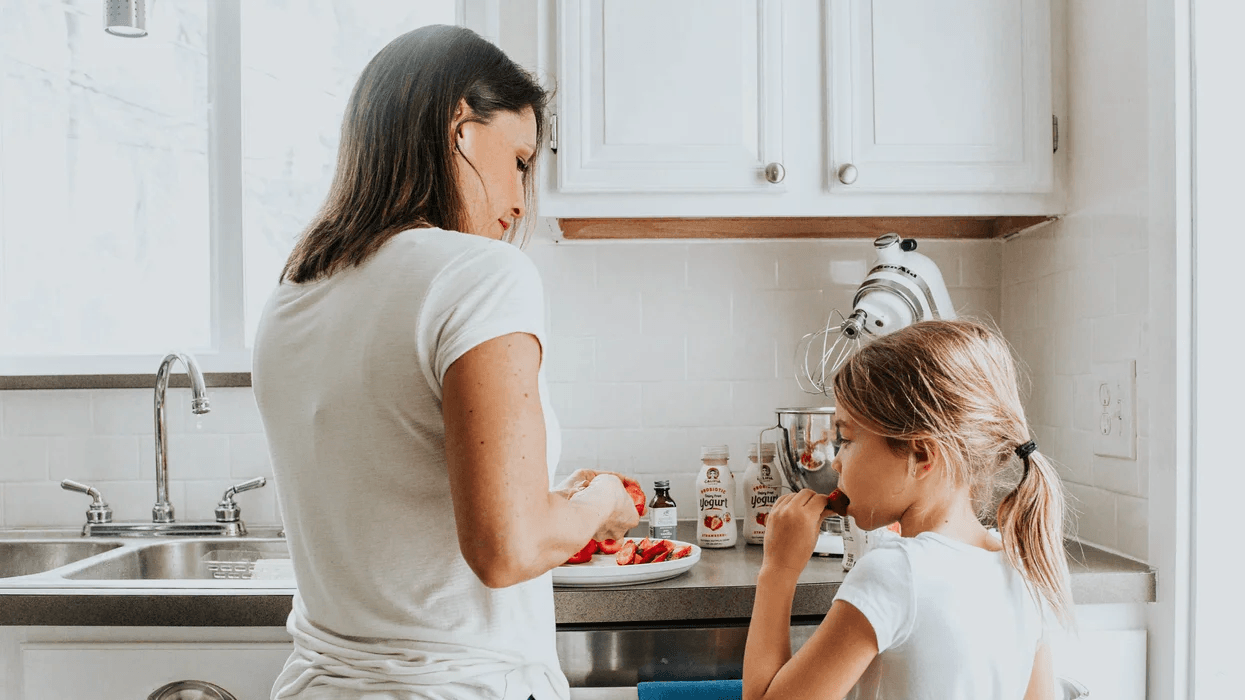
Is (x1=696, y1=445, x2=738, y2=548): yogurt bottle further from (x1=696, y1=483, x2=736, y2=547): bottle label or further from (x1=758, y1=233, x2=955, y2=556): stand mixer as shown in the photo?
(x1=758, y1=233, x2=955, y2=556): stand mixer

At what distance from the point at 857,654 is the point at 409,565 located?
51 cm

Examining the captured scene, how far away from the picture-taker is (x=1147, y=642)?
1517 mm

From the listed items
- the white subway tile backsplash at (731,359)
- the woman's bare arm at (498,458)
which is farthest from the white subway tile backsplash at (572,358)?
the woman's bare arm at (498,458)

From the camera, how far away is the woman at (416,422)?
2.54 feet

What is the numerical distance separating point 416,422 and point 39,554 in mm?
1517

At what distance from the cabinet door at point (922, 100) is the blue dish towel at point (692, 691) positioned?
0.94 meters

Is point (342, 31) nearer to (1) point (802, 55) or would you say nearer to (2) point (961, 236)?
(1) point (802, 55)

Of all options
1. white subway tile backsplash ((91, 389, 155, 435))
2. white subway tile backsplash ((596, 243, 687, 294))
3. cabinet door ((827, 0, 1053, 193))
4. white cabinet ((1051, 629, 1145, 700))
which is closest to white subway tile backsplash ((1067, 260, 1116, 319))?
cabinet door ((827, 0, 1053, 193))

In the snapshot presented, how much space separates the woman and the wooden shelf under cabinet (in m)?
0.97

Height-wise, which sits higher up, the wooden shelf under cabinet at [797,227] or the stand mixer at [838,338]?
the wooden shelf under cabinet at [797,227]

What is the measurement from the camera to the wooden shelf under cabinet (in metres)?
1.96

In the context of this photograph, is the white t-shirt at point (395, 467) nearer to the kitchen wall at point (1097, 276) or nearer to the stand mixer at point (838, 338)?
the stand mixer at point (838, 338)

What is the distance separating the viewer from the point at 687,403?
2.09 metres

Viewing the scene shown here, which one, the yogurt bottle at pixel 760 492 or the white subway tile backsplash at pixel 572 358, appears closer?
the yogurt bottle at pixel 760 492
